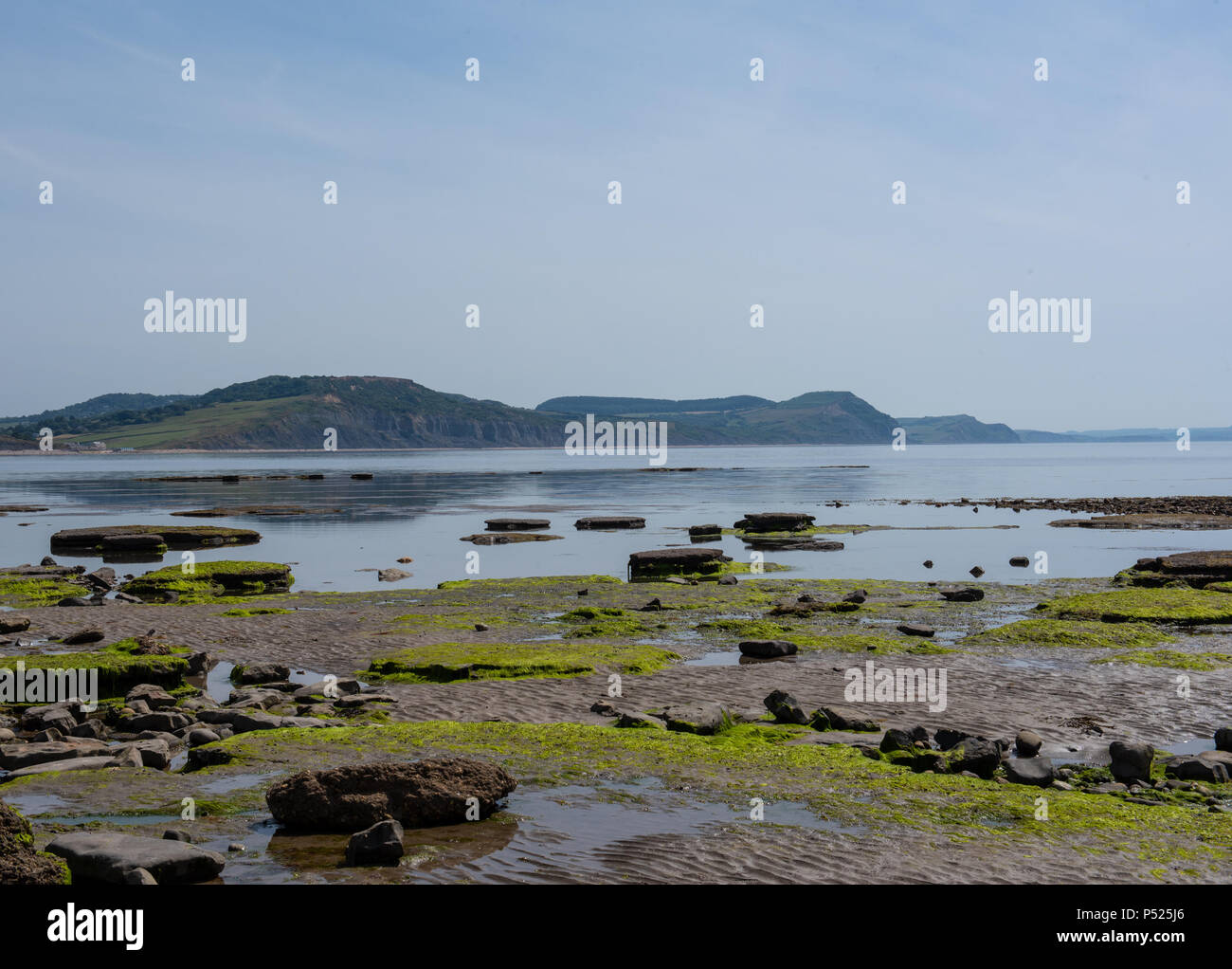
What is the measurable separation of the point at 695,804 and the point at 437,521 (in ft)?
198

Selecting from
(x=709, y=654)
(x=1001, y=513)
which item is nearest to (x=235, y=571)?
(x=709, y=654)

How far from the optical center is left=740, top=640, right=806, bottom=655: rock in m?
24.4

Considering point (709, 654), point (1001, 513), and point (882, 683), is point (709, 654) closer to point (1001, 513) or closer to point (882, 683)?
point (882, 683)

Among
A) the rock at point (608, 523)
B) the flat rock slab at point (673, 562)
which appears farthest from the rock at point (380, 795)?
the rock at point (608, 523)

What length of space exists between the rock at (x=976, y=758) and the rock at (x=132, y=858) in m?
9.35

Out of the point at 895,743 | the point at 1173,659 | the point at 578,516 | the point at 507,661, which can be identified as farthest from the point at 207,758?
the point at 578,516

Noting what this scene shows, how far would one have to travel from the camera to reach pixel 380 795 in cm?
1175

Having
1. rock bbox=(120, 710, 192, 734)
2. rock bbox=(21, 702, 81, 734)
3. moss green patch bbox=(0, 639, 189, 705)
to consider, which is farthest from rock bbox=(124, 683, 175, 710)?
rock bbox=(120, 710, 192, 734)

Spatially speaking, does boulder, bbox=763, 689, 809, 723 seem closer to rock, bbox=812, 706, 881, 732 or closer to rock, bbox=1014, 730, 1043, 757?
rock, bbox=812, 706, 881, 732

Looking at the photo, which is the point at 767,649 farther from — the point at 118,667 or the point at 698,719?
the point at 118,667

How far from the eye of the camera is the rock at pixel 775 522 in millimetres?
62969

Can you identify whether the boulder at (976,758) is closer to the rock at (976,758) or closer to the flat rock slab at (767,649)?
the rock at (976,758)

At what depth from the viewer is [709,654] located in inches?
986

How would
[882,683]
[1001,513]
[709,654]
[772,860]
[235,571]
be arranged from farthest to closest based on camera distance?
1. [1001,513]
2. [235,571]
3. [709,654]
4. [882,683]
5. [772,860]
